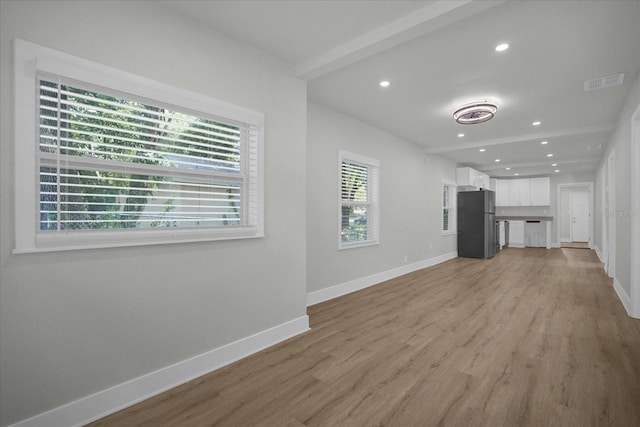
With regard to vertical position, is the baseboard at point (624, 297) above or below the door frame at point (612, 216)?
below

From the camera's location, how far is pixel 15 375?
60.8 inches

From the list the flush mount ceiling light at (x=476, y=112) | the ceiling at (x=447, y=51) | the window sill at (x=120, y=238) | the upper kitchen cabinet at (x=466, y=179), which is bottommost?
the window sill at (x=120, y=238)

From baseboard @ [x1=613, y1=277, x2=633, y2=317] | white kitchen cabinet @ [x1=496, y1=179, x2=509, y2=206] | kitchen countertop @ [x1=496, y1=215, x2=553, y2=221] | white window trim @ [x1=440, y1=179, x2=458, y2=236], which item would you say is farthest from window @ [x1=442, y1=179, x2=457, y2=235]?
white kitchen cabinet @ [x1=496, y1=179, x2=509, y2=206]

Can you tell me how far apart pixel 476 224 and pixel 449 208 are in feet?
2.65

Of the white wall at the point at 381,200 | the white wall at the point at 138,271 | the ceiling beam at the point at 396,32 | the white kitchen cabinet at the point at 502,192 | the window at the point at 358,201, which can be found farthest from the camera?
the white kitchen cabinet at the point at 502,192

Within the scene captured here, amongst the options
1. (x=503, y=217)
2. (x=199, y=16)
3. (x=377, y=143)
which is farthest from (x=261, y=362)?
(x=503, y=217)

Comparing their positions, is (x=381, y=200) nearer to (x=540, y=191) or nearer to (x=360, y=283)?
(x=360, y=283)

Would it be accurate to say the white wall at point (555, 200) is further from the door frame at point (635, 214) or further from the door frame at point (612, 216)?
the door frame at point (635, 214)

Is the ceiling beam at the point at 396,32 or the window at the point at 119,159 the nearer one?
the window at the point at 119,159

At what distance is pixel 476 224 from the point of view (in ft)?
26.2

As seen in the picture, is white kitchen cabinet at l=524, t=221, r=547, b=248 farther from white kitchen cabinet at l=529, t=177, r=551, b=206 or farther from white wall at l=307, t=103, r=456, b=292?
white wall at l=307, t=103, r=456, b=292

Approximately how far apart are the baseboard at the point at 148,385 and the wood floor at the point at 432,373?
0.20 feet

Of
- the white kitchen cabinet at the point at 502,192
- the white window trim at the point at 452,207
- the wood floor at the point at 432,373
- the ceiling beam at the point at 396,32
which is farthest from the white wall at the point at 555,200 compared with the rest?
the ceiling beam at the point at 396,32

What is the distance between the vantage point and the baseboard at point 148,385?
1.67m
